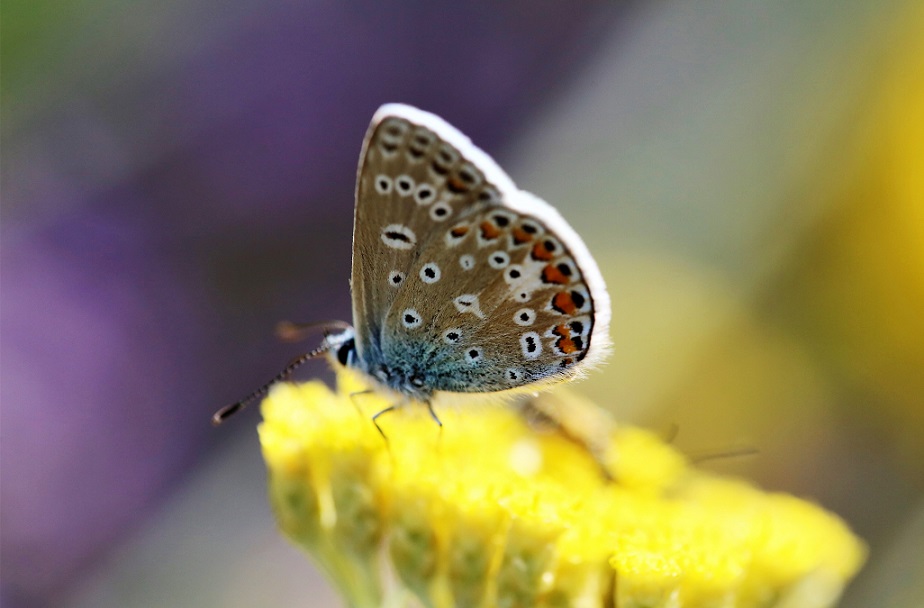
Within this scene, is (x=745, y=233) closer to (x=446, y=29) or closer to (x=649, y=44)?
(x=649, y=44)

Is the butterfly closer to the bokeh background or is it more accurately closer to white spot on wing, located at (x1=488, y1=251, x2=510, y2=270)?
white spot on wing, located at (x1=488, y1=251, x2=510, y2=270)

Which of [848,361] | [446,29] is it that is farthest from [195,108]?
[848,361]

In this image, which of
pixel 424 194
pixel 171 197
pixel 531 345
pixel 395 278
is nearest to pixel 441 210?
pixel 424 194

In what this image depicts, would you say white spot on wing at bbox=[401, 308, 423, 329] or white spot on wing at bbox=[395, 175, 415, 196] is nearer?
white spot on wing at bbox=[395, 175, 415, 196]

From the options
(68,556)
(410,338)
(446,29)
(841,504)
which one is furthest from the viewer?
(446,29)

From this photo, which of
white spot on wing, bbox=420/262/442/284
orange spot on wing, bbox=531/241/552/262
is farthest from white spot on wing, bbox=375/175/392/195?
orange spot on wing, bbox=531/241/552/262

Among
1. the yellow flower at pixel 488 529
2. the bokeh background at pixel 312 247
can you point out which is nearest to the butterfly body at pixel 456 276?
the yellow flower at pixel 488 529

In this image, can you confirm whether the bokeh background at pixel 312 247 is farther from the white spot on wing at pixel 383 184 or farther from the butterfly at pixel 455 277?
the white spot on wing at pixel 383 184
